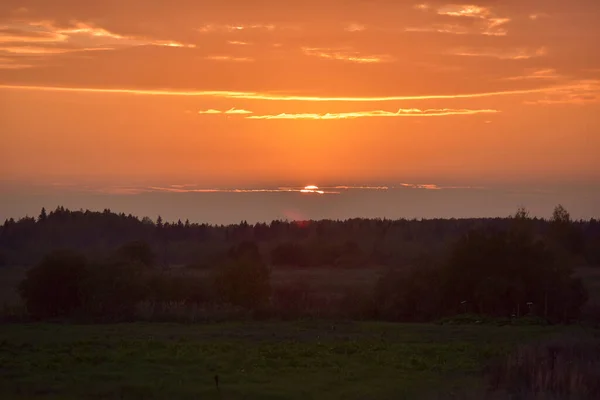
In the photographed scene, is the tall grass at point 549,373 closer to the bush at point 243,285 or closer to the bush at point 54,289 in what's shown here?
the bush at point 243,285

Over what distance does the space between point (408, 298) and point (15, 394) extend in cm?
2837

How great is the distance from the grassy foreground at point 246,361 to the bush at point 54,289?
7.26 m

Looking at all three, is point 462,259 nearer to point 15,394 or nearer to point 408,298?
point 408,298

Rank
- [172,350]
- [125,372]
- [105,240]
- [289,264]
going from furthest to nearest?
[105,240], [289,264], [172,350], [125,372]

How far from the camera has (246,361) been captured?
82.8 feet

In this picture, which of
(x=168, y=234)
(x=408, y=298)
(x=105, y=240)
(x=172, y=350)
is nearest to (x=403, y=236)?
(x=168, y=234)

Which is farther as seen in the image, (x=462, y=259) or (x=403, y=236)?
(x=403, y=236)

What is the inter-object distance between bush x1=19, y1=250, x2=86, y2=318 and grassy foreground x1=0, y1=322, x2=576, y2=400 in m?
7.26

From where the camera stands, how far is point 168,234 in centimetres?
16075

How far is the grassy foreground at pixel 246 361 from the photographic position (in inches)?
829

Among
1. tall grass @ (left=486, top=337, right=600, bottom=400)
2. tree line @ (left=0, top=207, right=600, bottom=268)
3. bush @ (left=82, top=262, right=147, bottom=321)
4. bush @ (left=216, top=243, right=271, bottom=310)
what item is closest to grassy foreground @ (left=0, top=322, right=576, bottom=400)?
tall grass @ (left=486, top=337, right=600, bottom=400)

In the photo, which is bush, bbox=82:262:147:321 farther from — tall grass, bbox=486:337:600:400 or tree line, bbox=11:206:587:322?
tall grass, bbox=486:337:600:400

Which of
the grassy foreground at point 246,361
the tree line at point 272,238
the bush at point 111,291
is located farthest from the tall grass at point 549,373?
the tree line at point 272,238

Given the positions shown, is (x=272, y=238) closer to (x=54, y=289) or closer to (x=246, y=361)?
(x=54, y=289)
